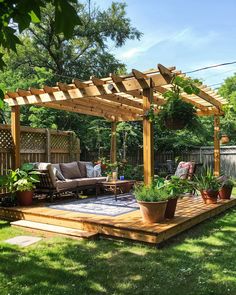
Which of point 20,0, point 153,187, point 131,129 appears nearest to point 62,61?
point 131,129

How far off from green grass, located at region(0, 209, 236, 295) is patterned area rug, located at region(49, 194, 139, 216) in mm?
1178

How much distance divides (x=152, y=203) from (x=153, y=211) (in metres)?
0.16

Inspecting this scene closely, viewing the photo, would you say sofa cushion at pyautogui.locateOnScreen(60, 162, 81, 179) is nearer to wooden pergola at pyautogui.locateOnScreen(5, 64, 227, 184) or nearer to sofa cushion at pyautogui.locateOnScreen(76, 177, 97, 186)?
sofa cushion at pyautogui.locateOnScreen(76, 177, 97, 186)

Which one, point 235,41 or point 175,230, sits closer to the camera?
point 175,230

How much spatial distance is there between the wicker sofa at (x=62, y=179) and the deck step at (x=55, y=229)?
143 cm

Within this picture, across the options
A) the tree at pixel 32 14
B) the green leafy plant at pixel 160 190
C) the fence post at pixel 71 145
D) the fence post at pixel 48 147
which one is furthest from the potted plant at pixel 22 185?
the tree at pixel 32 14

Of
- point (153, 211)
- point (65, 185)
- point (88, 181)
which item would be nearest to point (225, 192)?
point (153, 211)

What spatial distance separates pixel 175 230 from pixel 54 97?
3623 mm

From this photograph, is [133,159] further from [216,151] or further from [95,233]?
[95,233]

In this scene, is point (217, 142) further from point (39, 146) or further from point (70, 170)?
point (39, 146)

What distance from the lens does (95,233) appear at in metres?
4.68

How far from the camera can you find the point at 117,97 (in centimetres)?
757

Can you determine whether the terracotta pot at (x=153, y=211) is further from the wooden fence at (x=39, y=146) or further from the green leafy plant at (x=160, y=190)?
the wooden fence at (x=39, y=146)

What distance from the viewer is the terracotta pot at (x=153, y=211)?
4.53 metres
